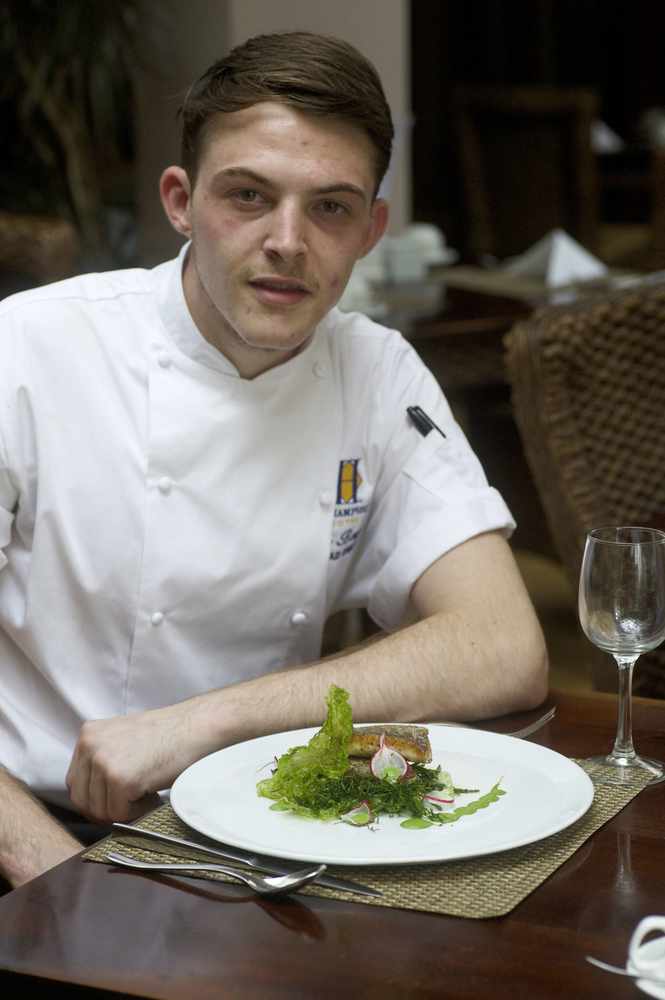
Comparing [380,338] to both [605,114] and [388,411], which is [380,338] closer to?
[388,411]

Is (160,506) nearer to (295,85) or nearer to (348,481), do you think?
(348,481)

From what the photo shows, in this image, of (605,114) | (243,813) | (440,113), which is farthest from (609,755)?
(605,114)

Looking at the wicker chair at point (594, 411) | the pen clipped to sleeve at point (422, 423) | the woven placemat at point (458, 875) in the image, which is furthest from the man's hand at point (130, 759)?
the wicker chair at point (594, 411)

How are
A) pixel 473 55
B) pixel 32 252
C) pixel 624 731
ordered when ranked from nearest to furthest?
pixel 624 731, pixel 32 252, pixel 473 55

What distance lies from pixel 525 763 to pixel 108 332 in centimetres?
75

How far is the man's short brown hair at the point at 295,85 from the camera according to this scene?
1618mm

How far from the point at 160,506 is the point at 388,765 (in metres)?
0.59

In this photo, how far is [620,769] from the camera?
4.23 feet

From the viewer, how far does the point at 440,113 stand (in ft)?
25.9

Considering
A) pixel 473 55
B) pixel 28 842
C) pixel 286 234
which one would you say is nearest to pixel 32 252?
pixel 286 234

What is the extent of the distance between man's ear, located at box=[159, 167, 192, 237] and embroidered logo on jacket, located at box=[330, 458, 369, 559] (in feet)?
1.13

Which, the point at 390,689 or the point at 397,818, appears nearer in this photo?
the point at 397,818

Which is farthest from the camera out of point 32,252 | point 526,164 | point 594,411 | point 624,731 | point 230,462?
point 526,164

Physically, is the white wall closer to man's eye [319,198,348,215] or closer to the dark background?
the dark background
